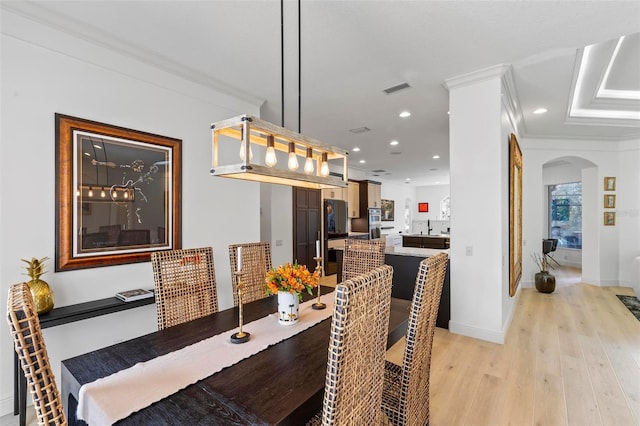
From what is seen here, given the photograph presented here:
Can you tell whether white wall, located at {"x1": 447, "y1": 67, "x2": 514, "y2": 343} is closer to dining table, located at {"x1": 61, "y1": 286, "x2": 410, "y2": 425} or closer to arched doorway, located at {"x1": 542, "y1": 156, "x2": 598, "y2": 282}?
dining table, located at {"x1": 61, "y1": 286, "x2": 410, "y2": 425}

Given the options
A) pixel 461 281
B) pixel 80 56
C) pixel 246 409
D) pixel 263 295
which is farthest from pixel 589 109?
pixel 80 56

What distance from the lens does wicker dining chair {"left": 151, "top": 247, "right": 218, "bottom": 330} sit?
6.37ft

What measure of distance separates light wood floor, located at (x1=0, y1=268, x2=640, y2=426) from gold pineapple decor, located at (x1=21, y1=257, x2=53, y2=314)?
771 mm

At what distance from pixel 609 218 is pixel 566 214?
101 inches

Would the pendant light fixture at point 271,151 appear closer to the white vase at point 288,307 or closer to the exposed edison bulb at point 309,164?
the exposed edison bulb at point 309,164

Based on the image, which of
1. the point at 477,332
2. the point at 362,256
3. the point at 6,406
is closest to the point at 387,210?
the point at 477,332

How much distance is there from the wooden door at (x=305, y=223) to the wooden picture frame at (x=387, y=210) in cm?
425

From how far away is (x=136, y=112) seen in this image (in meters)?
2.70

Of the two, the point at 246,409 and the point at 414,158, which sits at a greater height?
the point at 414,158

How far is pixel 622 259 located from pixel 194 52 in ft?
25.1

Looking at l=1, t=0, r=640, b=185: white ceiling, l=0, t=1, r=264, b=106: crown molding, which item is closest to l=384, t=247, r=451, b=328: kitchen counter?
l=1, t=0, r=640, b=185: white ceiling

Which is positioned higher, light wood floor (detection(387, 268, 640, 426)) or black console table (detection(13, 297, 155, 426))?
black console table (detection(13, 297, 155, 426))

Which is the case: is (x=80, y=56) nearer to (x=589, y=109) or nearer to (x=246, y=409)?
(x=246, y=409)

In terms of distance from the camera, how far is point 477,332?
3.18 m
